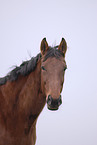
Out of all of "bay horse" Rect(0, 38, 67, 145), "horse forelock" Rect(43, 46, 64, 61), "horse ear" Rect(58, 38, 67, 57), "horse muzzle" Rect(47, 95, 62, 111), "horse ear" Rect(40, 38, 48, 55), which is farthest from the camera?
"horse ear" Rect(58, 38, 67, 57)

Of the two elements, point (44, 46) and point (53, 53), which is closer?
point (53, 53)

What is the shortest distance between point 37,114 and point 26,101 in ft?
1.46

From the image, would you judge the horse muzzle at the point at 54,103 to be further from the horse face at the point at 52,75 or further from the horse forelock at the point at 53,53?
the horse forelock at the point at 53,53

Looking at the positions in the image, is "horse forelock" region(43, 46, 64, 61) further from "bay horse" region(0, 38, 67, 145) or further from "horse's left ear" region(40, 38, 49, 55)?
"horse's left ear" region(40, 38, 49, 55)

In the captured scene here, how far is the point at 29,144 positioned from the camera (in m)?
5.06

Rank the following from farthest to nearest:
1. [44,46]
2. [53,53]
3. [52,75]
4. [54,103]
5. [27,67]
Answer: [27,67] → [44,46] → [53,53] → [52,75] → [54,103]

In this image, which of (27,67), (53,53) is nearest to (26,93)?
(27,67)

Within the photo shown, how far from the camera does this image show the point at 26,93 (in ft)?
16.8

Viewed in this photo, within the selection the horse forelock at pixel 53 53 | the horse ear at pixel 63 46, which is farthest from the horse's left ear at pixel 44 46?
the horse ear at pixel 63 46

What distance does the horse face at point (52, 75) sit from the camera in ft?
14.1

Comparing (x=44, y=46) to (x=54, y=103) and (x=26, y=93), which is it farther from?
(x=54, y=103)

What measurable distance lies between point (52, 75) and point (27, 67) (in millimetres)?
962

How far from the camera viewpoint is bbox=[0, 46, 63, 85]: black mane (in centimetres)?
501

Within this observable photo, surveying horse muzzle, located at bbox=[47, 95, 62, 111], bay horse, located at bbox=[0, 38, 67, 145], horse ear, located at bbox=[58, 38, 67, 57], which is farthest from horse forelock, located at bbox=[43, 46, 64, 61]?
horse muzzle, located at bbox=[47, 95, 62, 111]
